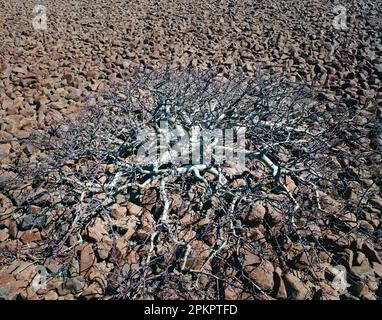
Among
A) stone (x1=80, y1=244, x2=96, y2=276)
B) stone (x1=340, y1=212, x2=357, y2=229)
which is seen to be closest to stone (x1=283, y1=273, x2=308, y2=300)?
stone (x1=340, y1=212, x2=357, y2=229)

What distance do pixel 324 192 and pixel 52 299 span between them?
187 cm

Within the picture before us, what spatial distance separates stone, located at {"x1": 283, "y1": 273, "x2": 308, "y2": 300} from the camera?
1.91m

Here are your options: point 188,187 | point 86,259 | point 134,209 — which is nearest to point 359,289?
point 188,187

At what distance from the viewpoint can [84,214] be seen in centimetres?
233

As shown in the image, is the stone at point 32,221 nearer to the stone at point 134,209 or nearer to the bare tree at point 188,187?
the bare tree at point 188,187

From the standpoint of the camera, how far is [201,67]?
418cm

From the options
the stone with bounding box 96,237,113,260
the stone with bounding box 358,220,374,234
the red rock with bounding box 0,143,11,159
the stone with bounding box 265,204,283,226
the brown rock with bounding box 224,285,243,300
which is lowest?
the brown rock with bounding box 224,285,243,300

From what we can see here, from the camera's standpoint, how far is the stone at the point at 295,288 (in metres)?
1.91

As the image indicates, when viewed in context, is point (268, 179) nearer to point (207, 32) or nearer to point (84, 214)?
point (84, 214)

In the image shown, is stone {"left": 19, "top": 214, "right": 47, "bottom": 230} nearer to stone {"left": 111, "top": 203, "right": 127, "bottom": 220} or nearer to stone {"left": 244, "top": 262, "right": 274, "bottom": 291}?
stone {"left": 111, "top": 203, "right": 127, "bottom": 220}

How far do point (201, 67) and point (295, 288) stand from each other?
2.88 m

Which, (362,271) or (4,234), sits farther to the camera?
(4,234)

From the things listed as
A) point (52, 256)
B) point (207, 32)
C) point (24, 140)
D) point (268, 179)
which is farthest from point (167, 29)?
point (52, 256)

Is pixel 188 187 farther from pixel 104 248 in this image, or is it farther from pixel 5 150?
pixel 5 150
